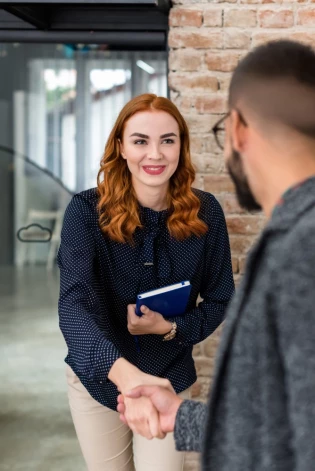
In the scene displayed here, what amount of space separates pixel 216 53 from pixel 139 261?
44.8 inches

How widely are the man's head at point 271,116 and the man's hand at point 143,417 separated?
2.14ft

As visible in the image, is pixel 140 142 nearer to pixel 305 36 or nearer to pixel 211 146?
pixel 211 146

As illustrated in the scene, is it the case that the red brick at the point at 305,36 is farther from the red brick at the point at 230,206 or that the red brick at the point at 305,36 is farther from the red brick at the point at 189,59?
the red brick at the point at 230,206

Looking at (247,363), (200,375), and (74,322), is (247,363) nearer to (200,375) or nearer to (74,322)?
(74,322)

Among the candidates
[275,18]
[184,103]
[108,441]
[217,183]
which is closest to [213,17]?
[275,18]

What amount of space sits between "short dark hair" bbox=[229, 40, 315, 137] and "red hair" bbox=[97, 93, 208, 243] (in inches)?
40.1

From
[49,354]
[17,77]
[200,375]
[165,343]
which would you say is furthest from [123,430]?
[17,77]

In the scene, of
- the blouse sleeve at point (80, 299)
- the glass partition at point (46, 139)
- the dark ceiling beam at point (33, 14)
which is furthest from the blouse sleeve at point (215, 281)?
the glass partition at point (46, 139)

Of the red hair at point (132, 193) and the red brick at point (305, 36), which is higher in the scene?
the red brick at point (305, 36)

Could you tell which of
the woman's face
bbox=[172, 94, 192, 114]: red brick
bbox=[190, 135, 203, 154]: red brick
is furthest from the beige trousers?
bbox=[172, 94, 192, 114]: red brick

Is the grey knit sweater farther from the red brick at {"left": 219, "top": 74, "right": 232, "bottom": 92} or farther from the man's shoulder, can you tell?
the red brick at {"left": 219, "top": 74, "right": 232, "bottom": 92}

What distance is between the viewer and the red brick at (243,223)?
3010mm

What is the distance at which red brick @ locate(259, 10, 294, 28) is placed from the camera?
9.59 ft

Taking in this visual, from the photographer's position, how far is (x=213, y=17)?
293cm
